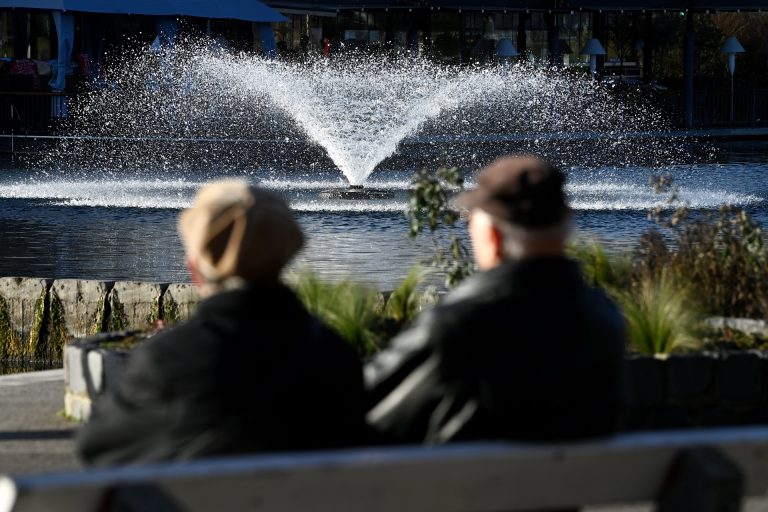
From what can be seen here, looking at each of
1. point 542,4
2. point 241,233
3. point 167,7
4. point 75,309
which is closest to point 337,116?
point 167,7

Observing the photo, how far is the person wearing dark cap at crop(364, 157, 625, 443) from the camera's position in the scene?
11.3ft

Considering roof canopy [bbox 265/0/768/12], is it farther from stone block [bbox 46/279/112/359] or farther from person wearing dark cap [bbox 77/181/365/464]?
person wearing dark cap [bbox 77/181/365/464]

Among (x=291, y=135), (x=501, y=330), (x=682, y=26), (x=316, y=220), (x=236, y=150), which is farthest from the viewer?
(x=682, y=26)

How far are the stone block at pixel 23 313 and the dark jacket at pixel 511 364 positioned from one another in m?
6.82

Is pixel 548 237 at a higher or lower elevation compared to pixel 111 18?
lower

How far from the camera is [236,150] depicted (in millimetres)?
30578

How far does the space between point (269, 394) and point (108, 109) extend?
31.9 m

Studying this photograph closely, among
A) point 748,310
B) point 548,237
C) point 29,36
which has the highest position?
point 29,36

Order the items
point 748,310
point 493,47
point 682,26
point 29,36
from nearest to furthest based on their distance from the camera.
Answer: point 748,310 → point 29,36 → point 493,47 → point 682,26

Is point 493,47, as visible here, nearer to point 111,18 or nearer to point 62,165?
point 111,18

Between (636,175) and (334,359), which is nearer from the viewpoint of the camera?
(334,359)

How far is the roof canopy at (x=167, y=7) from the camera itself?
1297 inches

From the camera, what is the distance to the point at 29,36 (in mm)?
39625

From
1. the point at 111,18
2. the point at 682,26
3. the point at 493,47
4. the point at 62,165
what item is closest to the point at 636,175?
the point at 62,165
